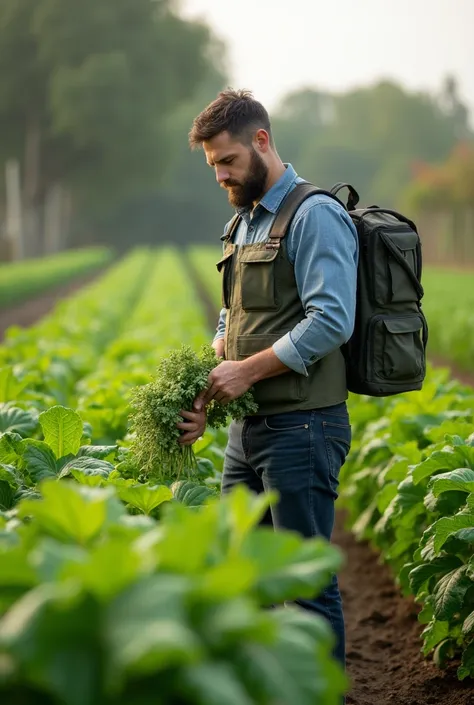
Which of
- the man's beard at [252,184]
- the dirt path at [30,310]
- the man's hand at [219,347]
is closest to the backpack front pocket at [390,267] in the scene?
the man's beard at [252,184]

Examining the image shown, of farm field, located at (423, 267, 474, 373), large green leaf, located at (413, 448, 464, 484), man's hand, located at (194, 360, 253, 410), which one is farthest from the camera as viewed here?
farm field, located at (423, 267, 474, 373)

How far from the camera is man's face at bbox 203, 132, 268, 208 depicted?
327 centimetres

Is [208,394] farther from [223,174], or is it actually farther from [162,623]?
[162,623]

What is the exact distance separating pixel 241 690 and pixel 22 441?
1.88 m

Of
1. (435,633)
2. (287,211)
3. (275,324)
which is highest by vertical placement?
(287,211)

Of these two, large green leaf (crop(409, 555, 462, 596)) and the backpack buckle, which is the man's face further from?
large green leaf (crop(409, 555, 462, 596))

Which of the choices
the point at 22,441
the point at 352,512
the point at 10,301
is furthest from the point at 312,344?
the point at 10,301

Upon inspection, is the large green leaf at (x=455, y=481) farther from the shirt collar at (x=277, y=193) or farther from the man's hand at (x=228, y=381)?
the shirt collar at (x=277, y=193)

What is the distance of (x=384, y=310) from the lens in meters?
3.36

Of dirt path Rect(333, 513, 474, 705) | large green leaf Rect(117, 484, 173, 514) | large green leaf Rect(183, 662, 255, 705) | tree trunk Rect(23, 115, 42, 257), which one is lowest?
dirt path Rect(333, 513, 474, 705)

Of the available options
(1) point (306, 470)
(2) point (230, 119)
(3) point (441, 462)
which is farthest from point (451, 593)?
(2) point (230, 119)

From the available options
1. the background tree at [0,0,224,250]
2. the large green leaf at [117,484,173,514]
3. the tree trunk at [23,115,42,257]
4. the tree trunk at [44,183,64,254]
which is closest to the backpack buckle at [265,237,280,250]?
the large green leaf at [117,484,173,514]

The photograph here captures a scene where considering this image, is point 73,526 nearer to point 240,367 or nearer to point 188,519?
point 188,519

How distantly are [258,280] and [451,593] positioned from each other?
1.33 meters
